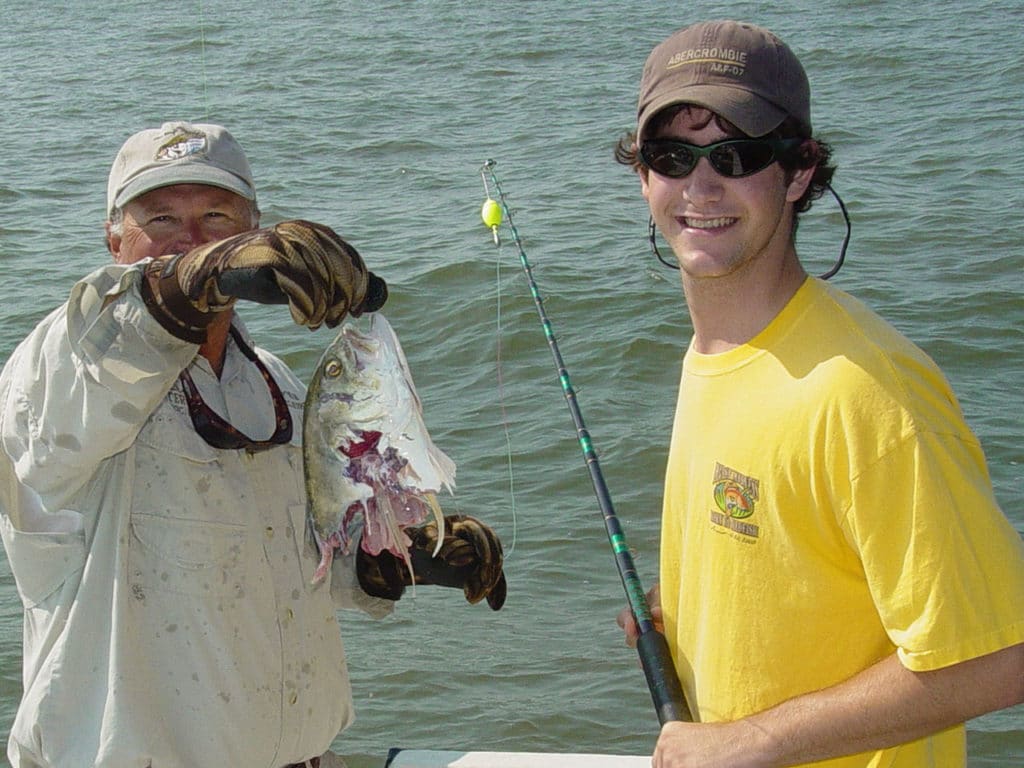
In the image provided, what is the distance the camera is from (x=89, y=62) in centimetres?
1619

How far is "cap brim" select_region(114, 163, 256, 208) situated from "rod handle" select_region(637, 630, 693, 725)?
130 centimetres

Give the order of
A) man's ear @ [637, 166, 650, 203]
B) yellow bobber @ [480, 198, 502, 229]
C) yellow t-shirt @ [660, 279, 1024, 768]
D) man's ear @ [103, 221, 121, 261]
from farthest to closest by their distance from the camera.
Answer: yellow bobber @ [480, 198, 502, 229]
man's ear @ [103, 221, 121, 261]
man's ear @ [637, 166, 650, 203]
yellow t-shirt @ [660, 279, 1024, 768]

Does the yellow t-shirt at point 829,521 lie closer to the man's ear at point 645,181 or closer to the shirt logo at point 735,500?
the shirt logo at point 735,500

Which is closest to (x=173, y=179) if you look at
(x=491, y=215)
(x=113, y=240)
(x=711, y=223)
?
(x=113, y=240)

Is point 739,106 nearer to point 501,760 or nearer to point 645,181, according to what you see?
point 645,181

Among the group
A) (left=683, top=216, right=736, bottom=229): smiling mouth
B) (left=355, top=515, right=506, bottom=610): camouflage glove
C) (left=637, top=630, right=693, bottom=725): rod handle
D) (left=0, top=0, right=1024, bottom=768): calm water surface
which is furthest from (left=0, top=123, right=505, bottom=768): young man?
(left=0, top=0, right=1024, bottom=768): calm water surface

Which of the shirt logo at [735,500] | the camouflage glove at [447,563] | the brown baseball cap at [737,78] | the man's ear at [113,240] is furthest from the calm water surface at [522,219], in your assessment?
the brown baseball cap at [737,78]

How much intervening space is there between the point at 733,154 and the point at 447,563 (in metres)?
1.24

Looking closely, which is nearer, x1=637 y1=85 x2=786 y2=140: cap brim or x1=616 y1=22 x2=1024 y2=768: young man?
x1=616 y1=22 x2=1024 y2=768: young man

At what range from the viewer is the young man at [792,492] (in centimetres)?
211

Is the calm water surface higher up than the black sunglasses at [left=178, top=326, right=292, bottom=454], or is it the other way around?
the black sunglasses at [left=178, top=326, right=292, bottom=454]

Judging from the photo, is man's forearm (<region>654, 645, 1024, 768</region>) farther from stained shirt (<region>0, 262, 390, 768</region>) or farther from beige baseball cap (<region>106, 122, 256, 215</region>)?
beige baseball cap (<region>106, 122, 256, 215</region>)

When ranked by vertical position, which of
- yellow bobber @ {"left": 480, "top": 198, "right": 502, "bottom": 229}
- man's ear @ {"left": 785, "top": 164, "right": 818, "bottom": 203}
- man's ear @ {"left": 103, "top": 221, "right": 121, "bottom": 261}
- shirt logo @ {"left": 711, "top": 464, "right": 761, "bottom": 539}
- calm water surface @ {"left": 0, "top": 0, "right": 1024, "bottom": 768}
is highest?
man's ear @ {"left": 785, "top": 164, "right": 818, "bottom": 203}

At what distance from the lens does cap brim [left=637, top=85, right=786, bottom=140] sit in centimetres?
242
